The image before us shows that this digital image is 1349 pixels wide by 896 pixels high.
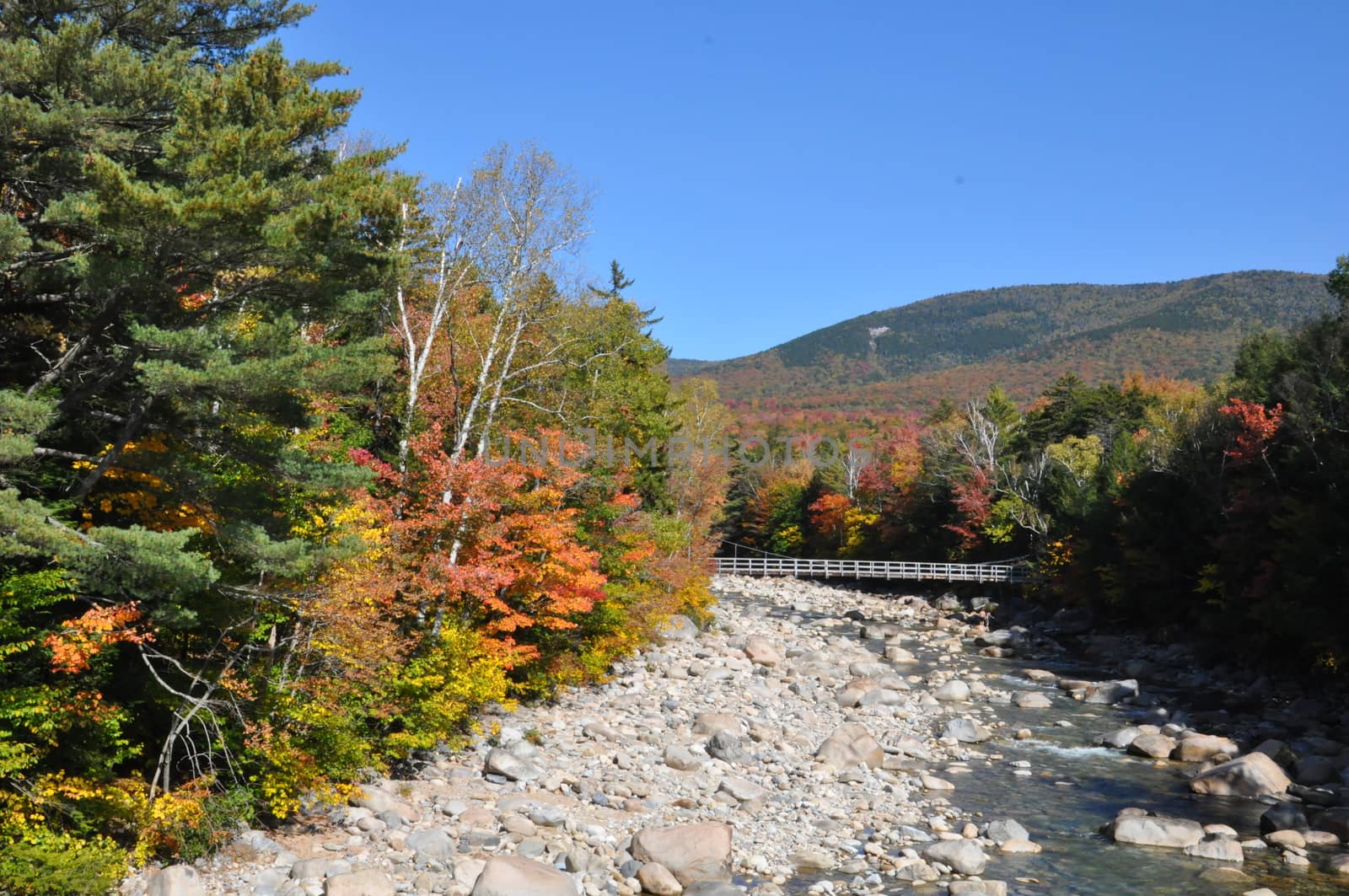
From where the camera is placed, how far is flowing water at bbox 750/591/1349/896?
40.7 ft

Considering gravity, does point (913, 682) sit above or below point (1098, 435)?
below

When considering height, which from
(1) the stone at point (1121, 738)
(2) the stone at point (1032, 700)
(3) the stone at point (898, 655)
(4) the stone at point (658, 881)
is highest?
(4) the stone at point (658, 881)

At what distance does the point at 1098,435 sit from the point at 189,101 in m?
50.5

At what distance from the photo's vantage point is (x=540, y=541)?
17.7 meters

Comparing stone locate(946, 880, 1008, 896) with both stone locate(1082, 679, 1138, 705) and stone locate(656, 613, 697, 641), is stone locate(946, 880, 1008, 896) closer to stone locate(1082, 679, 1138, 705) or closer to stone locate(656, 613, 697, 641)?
stone locate(1082, 679, 1138, 705)

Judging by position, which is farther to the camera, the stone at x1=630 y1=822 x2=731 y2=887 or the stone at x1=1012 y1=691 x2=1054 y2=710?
the stone at x1=1012 y1=691 x2=1054 y2=710

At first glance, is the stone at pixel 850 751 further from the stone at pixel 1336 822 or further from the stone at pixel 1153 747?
the stone at pixel 1336 822

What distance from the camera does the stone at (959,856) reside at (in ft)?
41.1

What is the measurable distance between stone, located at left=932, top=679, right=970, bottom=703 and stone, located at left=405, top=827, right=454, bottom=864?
1637 centimetres

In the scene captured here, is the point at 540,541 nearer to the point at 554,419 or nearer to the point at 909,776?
the point at 554,419

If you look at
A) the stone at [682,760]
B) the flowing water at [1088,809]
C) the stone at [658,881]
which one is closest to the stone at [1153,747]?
the flowing water at [1088,809]

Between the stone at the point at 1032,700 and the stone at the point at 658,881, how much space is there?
15.4m

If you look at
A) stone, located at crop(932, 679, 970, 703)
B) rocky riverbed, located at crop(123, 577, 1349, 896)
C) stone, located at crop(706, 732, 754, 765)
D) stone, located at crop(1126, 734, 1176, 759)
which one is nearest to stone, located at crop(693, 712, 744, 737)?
rocky riverbed, located at crop(123, 577, 1349, 896)

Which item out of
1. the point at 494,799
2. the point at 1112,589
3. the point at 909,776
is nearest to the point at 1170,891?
the point at 909,776
